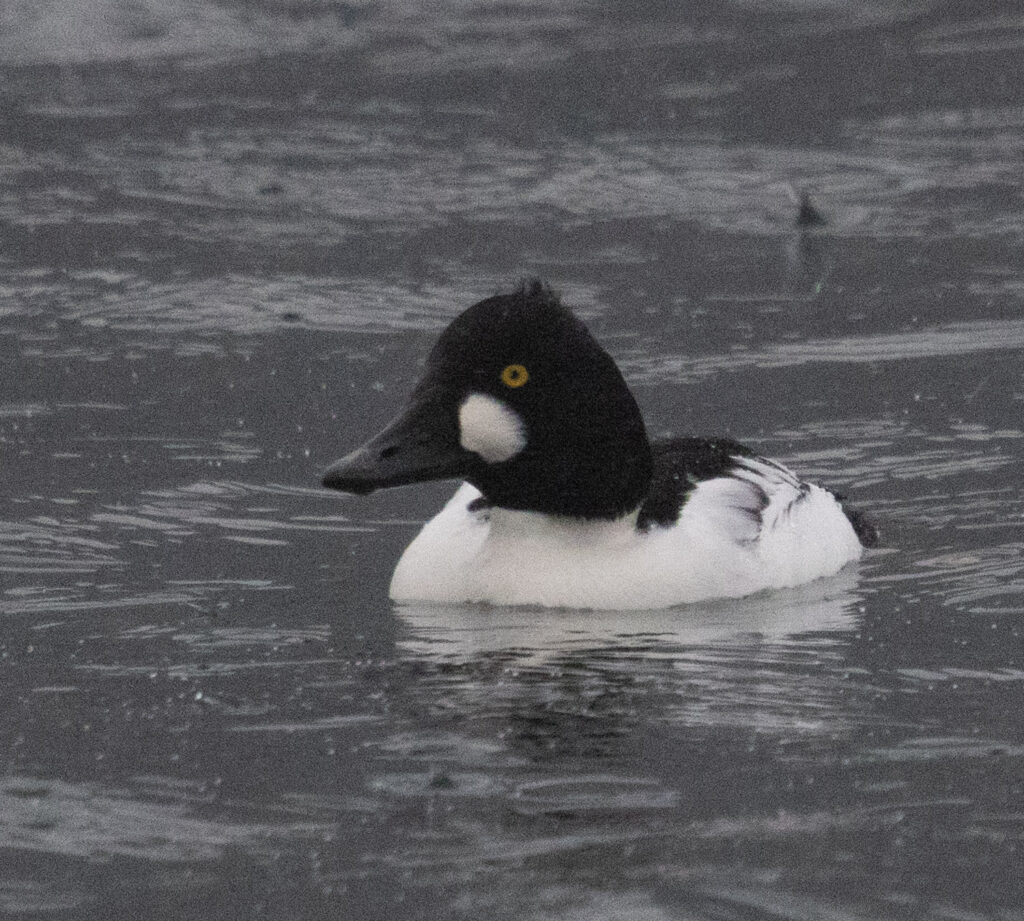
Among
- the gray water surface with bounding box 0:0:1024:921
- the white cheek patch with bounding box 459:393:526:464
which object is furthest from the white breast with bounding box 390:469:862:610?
the white cheek patch with bounding box 459:393:526:464

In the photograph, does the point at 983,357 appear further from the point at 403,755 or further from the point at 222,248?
the point at 403,755

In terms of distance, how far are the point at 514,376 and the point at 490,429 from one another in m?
0.19

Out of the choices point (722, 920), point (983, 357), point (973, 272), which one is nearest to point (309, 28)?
point (973, 272)

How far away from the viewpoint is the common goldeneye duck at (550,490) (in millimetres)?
8844

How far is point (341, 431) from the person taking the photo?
12.0 meters

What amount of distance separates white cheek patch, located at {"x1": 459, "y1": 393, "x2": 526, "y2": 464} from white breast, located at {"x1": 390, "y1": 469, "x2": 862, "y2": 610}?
0.32 meters

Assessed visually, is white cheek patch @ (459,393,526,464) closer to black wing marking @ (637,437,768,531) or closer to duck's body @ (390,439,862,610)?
duck's body @ (390,439,862,610)

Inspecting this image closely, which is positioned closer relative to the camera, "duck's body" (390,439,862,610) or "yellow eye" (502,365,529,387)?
"yellow eye" (502,365,529,387)

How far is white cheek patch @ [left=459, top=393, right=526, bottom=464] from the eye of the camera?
8859 millimetres

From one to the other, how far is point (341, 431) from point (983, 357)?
10.4 feet

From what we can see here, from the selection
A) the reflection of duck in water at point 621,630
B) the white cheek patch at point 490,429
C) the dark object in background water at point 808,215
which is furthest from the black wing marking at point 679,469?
the dark object in background water at point 808,215

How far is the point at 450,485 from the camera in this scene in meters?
11.6

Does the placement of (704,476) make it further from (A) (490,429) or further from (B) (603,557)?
(A) (490,429)

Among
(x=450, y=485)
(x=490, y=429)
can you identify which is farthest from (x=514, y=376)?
(x=450, y=485)
